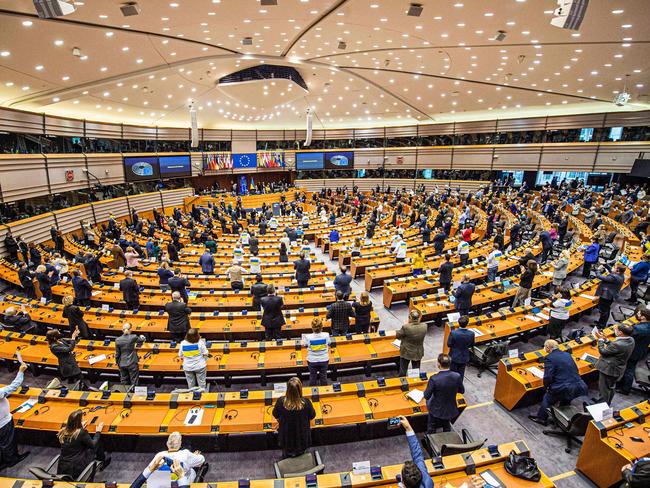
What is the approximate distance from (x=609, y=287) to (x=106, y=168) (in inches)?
1102

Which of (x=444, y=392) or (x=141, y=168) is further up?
(x=141, y=168)

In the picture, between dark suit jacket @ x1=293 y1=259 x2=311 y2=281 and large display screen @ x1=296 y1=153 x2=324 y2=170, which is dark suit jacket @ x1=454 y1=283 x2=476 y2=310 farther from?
large display screen @ x1=296 y1=153 x2=324 y2=170

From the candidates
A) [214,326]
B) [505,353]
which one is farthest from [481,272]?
[214,326]

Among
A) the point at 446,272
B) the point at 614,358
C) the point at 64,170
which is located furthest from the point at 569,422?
the point at 64,170

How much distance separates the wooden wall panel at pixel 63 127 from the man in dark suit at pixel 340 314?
68.0 feet

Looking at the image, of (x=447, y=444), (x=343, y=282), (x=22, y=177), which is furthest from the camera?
(x=22, y=177)

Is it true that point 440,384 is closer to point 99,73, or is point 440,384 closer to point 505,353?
point 505,353

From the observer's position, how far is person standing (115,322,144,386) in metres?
6.27

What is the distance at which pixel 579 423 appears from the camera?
5.34 metres

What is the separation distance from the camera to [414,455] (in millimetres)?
3674

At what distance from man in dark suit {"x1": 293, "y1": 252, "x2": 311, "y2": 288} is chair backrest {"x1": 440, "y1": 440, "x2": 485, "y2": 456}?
667cm

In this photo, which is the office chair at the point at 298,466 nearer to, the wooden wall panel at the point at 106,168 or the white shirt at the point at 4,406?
the white shirt at the point at 4,406

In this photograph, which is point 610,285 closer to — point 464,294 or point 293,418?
point 464,294

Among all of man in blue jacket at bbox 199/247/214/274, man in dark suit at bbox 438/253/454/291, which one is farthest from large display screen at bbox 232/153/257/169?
man in dark suit at bbox 438/253/454/291
